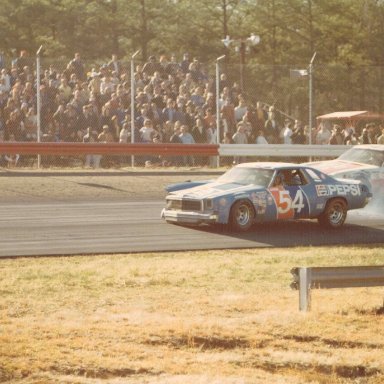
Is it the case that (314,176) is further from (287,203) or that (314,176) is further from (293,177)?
(287,203)

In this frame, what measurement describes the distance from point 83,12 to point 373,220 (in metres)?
30.4

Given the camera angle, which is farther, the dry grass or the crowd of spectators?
the crowd of spectators

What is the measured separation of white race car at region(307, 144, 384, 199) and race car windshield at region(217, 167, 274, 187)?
2.44 m

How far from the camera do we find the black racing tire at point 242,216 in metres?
17.2

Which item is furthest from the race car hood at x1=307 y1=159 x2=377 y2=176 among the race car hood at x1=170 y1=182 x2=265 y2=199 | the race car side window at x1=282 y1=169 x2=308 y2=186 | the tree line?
the tree line

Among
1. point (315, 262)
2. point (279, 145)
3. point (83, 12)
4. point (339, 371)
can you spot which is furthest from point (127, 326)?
point (83, 12)

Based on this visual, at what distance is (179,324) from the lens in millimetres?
9328

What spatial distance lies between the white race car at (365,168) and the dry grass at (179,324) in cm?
573

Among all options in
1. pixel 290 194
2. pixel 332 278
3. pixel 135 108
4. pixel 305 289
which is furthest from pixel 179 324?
pixel 135 108

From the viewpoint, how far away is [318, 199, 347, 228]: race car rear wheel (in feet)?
59.5

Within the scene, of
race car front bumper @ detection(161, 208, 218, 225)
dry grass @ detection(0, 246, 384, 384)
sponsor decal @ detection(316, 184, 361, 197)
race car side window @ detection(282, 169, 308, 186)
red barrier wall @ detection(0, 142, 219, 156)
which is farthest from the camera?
red barrier wall @ detection(0, 142, 219, 156)

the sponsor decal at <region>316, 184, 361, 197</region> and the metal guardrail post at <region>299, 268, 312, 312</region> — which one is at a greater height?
the sponsor decal at <region>316, 184, 361, 197</region>

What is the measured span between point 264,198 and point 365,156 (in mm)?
4167

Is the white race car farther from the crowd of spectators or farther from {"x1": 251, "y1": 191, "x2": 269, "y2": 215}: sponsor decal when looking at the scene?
the crowd of spectators
